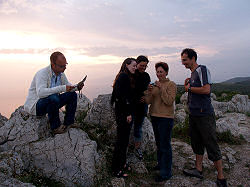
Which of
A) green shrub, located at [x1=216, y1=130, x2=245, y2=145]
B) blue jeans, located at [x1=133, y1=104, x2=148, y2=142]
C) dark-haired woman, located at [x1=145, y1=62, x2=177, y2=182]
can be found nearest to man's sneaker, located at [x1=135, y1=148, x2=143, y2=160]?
blue jeans, located at [x1=133, y1=104, x2=148, y2=142]

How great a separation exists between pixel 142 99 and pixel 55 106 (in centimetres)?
218

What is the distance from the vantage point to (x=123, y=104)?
5016 millimetres

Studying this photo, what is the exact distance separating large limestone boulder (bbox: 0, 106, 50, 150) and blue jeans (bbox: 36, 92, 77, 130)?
0.37 metres


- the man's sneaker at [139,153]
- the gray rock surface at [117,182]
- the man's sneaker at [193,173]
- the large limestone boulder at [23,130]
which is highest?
the large limestone boulder at [23,130]

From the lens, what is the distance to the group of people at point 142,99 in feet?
16.2

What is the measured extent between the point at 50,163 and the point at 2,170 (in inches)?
42.4

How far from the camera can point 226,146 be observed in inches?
331

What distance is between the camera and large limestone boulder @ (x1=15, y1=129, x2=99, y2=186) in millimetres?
4832

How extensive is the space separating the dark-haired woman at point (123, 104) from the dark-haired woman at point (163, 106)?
587 mm

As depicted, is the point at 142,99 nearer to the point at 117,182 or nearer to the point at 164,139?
the point at 164,139

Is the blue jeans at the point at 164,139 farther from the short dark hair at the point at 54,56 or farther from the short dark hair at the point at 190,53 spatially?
the short dark hair at the point at 54,56

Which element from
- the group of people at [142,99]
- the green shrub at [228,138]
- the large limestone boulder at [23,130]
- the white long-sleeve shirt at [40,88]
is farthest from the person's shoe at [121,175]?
the green shrub at [228,138]

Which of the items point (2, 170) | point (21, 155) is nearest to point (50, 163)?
point (21, 155)

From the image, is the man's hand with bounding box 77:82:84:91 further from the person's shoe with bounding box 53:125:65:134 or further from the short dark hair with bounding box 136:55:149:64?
the short dark hair with bounding box 136:55:149:64
